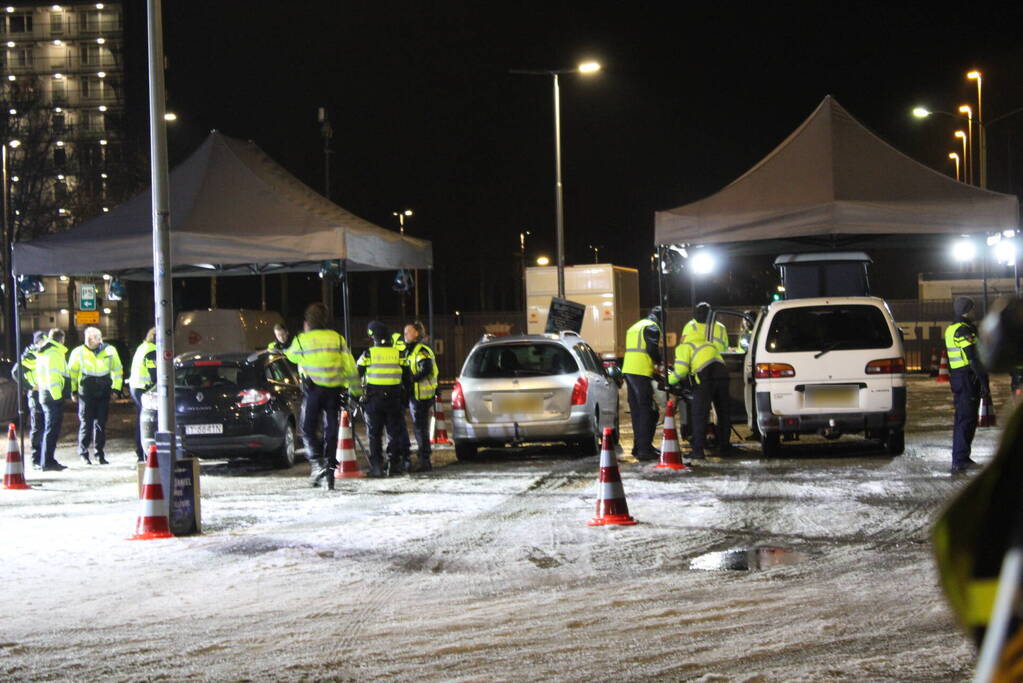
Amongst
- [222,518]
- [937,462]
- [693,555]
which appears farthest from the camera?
[937,462]

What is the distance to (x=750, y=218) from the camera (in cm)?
1722

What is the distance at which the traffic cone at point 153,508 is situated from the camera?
33.3ft

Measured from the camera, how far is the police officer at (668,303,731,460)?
1528cm

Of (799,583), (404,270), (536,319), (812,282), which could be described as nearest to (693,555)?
(799,583)

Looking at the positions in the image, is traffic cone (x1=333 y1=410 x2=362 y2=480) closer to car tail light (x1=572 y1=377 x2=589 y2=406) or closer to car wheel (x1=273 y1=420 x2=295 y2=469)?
car wheel (x1=273 y1=420 x2=295 y2=469)

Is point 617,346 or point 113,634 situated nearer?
point 113,634

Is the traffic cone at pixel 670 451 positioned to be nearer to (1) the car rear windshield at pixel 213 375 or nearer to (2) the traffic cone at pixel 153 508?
(1) the car rear windshield at pixel 213 375

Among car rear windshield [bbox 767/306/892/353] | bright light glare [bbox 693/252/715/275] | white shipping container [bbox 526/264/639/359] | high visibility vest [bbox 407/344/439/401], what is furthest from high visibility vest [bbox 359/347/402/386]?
white shipping container [bbox 526/264/639/359]

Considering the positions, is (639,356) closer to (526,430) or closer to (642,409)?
(642,409)

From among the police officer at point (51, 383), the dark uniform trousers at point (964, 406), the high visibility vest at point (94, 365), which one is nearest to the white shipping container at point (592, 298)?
the high visibility vest at point (94, 365)

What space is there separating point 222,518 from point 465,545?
2.80 metres

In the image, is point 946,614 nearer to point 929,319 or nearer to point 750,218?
point 750,218

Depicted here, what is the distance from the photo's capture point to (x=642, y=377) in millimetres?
15578

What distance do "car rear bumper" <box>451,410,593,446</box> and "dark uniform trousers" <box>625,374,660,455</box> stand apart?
561 millimetres
